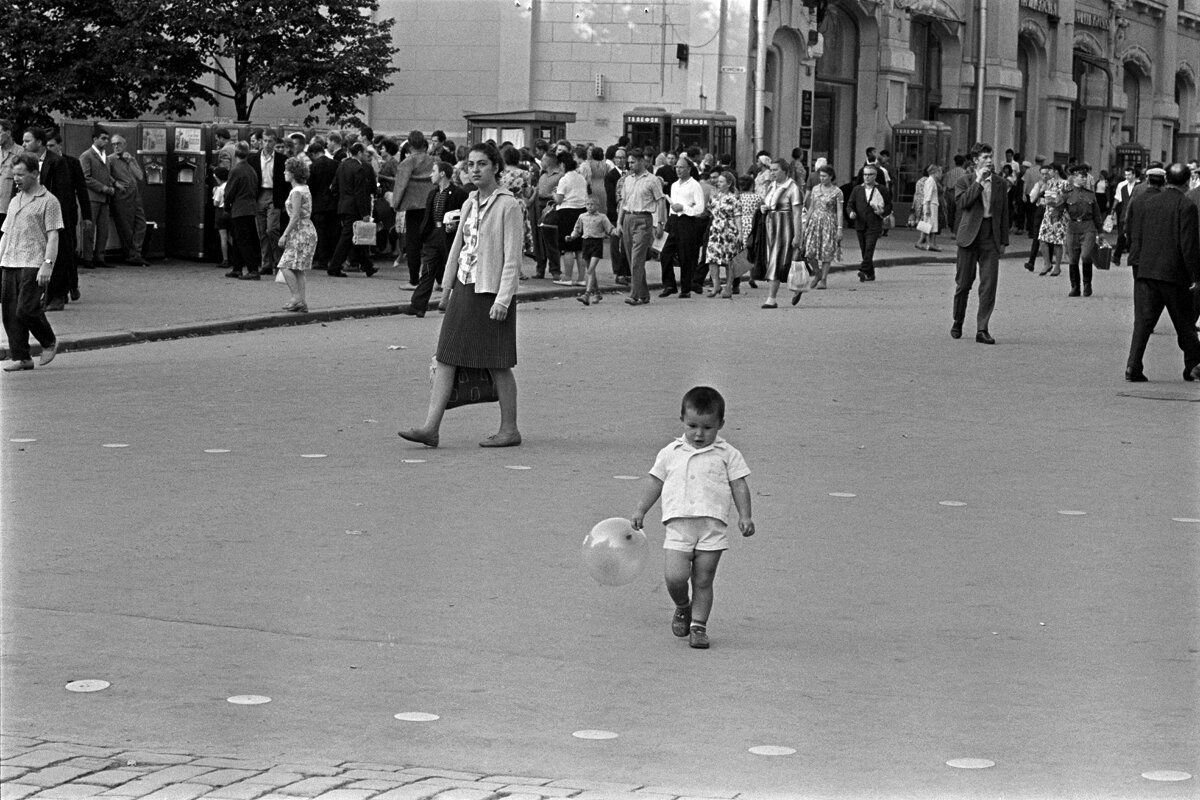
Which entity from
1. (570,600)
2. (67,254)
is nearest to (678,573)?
(570,600)

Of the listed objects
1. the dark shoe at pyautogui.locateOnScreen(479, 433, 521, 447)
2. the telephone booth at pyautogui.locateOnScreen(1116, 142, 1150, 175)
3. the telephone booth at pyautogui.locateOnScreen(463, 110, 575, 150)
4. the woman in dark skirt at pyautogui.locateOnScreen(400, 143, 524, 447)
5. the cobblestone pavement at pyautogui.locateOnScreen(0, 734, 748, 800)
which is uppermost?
the telephone booth at pyautogui.locateOnScreen(1116, 142, 1150, 175)

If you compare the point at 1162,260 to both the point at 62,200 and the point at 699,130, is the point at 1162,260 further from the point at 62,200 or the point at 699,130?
the point at 699,130

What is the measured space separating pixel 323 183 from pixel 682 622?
61.5 feet

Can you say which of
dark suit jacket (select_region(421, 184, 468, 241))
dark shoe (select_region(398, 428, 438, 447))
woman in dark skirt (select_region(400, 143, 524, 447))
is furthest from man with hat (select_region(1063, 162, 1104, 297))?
dark shoe (select_region(398, 428, 438, 447))

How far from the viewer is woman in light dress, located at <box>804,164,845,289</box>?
26719mm

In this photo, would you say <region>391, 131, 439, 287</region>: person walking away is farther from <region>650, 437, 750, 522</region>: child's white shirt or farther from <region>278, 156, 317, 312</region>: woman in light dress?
<region>650, 437, 750, 522</region>: child's white shirt

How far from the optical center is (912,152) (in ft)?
153

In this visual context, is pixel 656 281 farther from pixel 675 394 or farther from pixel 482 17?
pixel 482 17

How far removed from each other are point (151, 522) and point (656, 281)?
61.0ft

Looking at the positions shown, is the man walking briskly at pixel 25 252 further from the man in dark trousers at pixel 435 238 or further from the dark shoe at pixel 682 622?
the dark shoe at pixel 682 622

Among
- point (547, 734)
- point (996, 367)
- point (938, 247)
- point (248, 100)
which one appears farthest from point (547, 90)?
point (547, 734)

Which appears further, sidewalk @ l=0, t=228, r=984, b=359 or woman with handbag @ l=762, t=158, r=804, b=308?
woman with handbag @ l=762, t=158, r=804, b=308

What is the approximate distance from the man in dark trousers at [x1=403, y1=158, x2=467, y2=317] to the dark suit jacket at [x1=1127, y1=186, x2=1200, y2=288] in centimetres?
679

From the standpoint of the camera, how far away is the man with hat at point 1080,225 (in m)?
27.0
